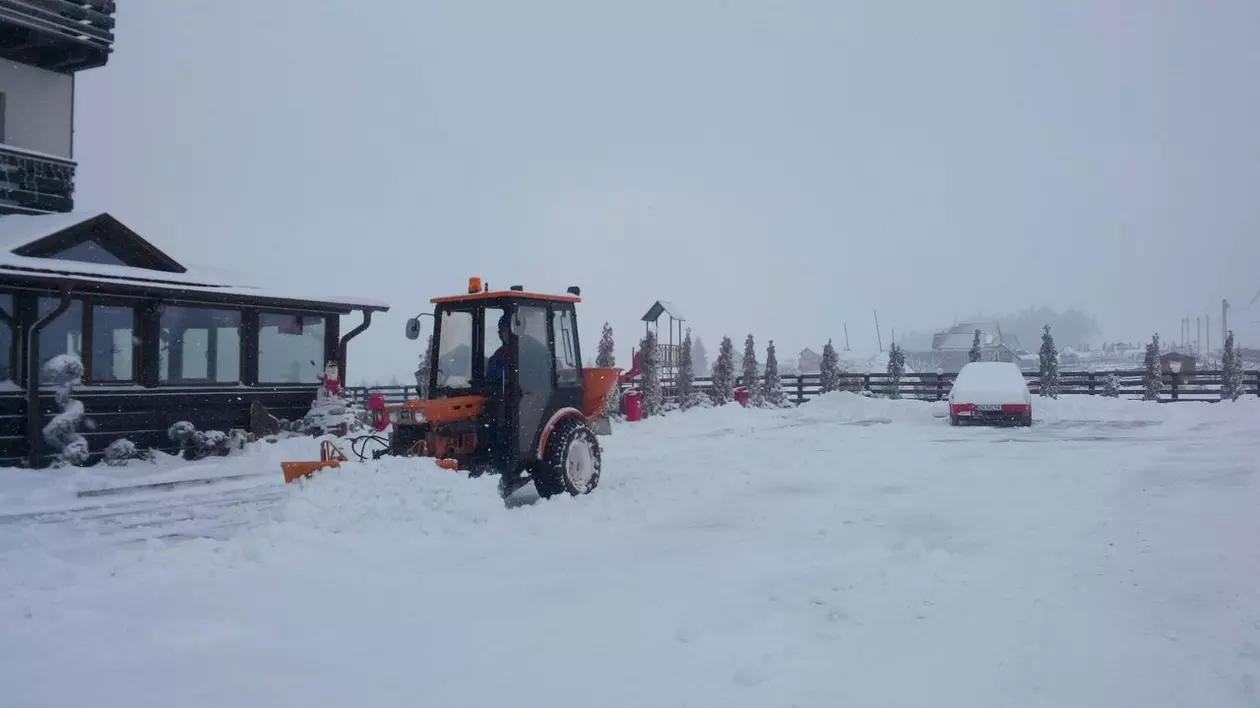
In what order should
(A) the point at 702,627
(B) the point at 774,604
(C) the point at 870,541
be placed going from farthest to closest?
(C) the point at 870,541, (B) the point at 774,604, (A) the point at 702,627

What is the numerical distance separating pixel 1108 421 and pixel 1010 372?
9.12 ft

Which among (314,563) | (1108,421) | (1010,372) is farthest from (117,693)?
(1108,421)

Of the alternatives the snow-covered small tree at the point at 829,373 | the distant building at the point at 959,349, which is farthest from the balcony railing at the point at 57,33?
the distant building at the point at 959,349

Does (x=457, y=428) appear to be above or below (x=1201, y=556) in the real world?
above

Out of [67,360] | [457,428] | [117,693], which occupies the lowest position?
[117,693]

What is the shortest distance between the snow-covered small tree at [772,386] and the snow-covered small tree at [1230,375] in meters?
15.0

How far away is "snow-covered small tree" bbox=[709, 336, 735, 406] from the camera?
2891 cm

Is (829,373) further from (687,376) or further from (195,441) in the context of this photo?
(195,441)

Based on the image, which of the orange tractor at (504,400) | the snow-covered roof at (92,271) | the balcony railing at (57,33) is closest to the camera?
the orange tractor at (504,400)

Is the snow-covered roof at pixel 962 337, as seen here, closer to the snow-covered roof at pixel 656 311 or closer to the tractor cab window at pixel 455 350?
the snow-covered roof at pixel 656 311

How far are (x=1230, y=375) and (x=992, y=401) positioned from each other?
15.2 metres

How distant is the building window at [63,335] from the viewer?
1227 centimetres

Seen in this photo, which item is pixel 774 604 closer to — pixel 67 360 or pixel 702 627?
pixel 702 627

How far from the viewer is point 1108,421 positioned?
21.3m
